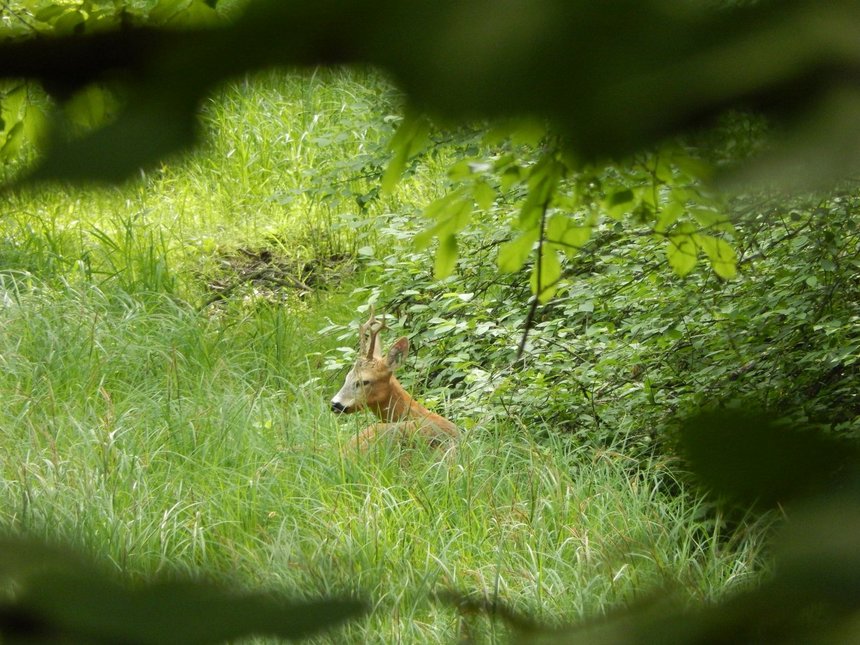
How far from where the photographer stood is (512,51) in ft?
0.94

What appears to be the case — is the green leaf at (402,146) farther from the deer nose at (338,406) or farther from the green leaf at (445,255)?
the deer nose at (338,406)

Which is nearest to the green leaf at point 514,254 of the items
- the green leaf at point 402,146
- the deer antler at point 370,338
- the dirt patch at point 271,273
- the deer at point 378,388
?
the green leaf at point 402,146

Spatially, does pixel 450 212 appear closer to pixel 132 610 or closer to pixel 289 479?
pixel 132 610

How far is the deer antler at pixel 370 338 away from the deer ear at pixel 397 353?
0.25 ft

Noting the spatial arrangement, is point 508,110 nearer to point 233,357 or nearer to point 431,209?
point 431,209

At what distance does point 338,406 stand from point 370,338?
52 centimetres

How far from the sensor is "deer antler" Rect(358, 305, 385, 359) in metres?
5.91

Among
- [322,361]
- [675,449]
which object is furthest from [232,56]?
[322,361]

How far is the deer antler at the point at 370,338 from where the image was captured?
5910mm

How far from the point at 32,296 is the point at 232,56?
19.7ft

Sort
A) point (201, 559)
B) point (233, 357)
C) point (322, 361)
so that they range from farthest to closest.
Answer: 1. point (322, 361)
2. point (233, 357)
3. point (201, 559)

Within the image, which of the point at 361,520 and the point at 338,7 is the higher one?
the point at 338,7

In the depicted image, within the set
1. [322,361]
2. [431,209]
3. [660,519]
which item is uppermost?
[431,209]

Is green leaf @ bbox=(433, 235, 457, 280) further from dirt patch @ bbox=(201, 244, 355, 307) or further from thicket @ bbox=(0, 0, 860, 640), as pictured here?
dirt patch @ bbox=(201, 244, 355, 307)
